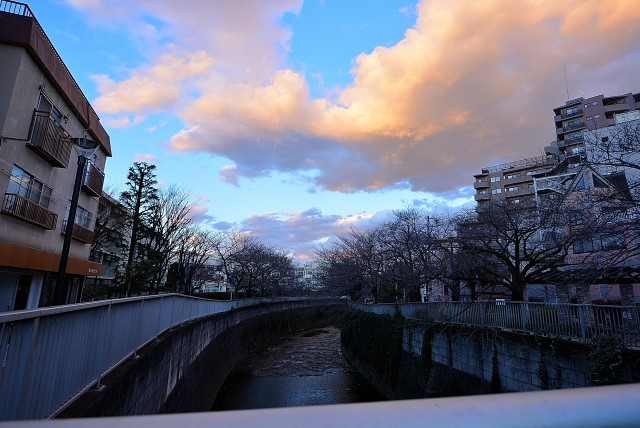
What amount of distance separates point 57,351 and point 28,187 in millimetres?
13782

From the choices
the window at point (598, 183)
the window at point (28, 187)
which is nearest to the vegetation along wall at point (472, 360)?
the window at point (598, 183)

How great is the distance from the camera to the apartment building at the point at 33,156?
12.4 m

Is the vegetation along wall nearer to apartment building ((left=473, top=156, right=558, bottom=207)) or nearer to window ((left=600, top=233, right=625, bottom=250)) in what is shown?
window ((left=600, top=233, right=625, bottom=250))

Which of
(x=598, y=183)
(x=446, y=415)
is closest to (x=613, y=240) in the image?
(x=598, y=183)

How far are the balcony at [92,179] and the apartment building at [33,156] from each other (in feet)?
1.23

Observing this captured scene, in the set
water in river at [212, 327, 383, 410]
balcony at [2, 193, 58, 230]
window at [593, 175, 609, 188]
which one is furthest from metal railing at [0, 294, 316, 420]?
window at [593, 175, 609, 188]

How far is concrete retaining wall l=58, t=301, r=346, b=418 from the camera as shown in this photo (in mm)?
4555

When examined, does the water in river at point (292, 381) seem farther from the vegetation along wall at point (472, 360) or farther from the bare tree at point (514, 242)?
the bare tree at point (514, 242)

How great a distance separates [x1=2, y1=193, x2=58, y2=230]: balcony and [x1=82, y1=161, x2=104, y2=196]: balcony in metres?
3.64

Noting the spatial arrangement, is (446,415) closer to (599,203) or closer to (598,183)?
(599,203)

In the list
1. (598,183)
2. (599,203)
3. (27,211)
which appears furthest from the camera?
(27,211)

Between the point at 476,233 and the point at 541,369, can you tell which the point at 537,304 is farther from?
the point at 476,233

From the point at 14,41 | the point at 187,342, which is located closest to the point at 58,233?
the point at 14,41

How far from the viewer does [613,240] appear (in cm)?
777
